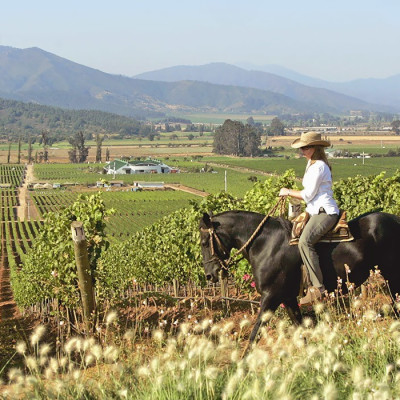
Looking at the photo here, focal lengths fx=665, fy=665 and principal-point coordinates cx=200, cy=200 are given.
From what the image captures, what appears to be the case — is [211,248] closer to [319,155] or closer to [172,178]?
[319,155]

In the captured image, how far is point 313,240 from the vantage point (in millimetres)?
8680

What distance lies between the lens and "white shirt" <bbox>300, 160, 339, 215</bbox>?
28.0ft

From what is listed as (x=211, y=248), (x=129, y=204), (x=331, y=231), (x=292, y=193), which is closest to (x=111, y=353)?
(x=211, y=248)

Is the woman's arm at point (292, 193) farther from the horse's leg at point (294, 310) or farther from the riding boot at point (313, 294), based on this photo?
the horse's leg at point (294, 310)

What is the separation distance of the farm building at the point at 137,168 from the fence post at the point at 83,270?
152 meters

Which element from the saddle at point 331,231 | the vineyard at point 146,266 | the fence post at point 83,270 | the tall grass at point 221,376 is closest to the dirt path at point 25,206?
the vineyard at point 146,266

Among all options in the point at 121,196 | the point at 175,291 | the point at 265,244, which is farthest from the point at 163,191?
the point at 265,244

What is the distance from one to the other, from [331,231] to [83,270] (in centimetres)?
354

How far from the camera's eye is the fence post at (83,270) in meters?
9.37

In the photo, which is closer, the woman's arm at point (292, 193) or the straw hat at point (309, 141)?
the straw hat at point (309, 141)

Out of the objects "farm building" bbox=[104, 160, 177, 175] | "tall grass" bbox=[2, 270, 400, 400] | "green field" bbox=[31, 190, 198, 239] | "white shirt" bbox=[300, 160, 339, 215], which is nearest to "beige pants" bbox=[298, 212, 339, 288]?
"white shirt" bbox=[300, 160, 339, 215]

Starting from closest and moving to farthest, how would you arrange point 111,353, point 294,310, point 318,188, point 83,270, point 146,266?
1. point 111,353
2. point 318,188
3. point 294,310
4. point 83,270
5. point 146,266

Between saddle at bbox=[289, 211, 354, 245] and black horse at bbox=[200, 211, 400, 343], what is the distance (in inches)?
3.6

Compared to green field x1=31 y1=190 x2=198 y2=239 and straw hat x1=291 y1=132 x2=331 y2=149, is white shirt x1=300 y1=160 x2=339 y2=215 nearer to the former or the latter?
straw hat x1=291 y1=132 x2=331 y2=149
